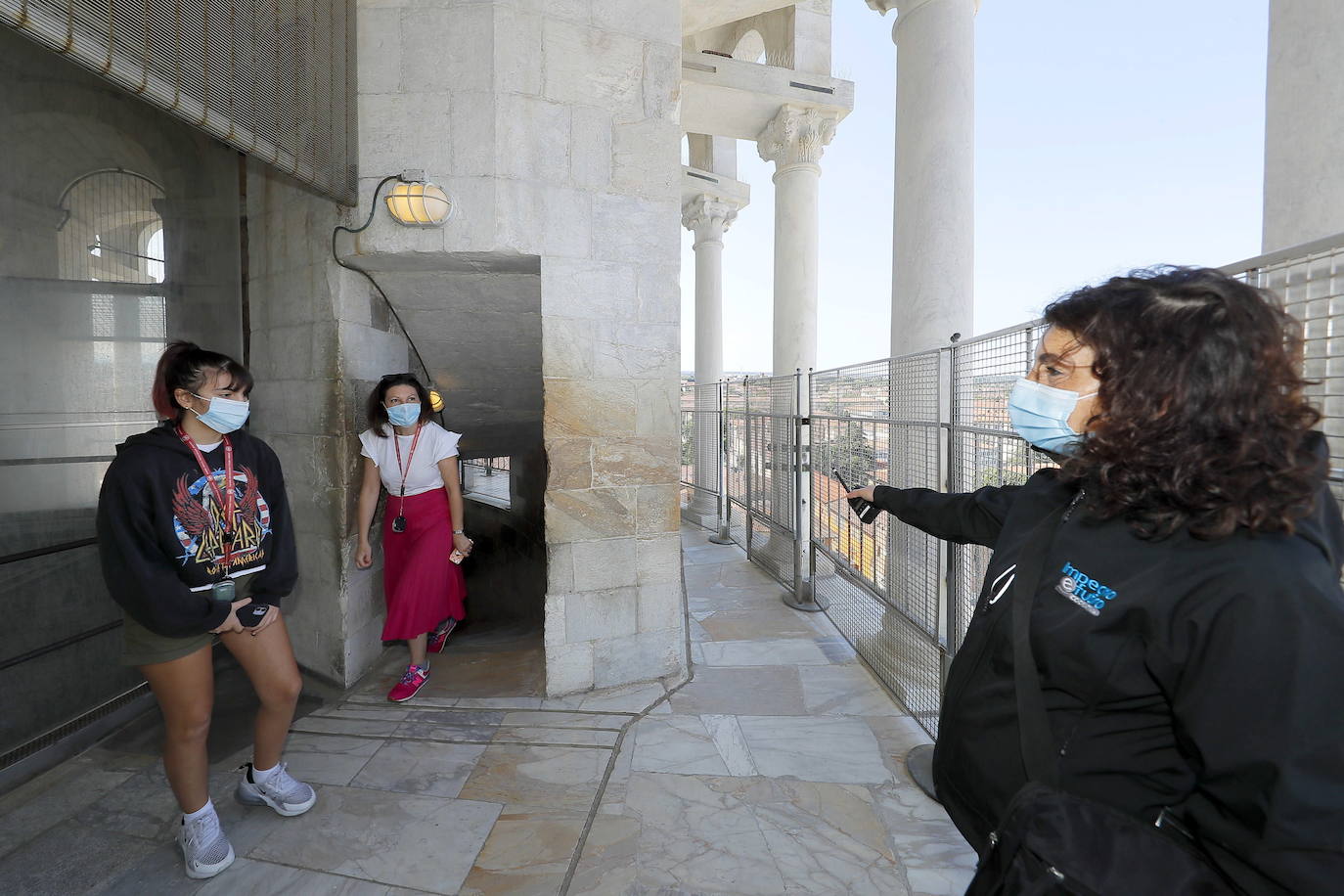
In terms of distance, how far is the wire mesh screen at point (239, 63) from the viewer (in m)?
2.14

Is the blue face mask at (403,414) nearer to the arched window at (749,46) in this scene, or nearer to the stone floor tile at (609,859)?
the stone floor tile at (609,859)

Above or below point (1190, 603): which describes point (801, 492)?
below

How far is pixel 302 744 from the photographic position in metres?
3.22

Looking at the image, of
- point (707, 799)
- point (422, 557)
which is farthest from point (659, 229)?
point (707, 799)

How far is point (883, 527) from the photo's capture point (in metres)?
4.58

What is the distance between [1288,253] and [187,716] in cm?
356

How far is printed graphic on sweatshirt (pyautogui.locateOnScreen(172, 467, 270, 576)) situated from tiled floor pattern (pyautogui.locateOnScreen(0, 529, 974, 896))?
3.86 ft


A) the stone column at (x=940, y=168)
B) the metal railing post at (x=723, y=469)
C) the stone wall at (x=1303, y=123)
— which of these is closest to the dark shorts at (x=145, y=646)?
the stone wall at (x=1303, y=123)

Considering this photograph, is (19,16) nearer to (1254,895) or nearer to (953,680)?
(953,680)

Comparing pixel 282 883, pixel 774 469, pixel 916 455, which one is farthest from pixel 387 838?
pixel 774 469

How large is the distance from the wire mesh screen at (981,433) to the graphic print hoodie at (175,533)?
9.60ft

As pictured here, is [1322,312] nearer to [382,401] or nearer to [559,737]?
[559,737]

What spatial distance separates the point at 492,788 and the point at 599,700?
0.94 metres

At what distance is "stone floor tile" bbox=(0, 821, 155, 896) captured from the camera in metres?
2.31
